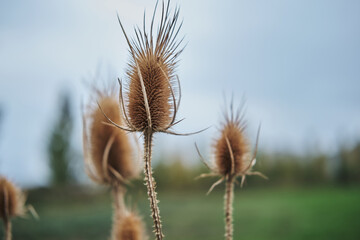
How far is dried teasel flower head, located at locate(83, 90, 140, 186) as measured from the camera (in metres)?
2.29

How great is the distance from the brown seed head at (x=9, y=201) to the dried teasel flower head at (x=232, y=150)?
1.43 m

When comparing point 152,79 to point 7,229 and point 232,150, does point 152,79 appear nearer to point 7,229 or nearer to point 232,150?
point 232,150

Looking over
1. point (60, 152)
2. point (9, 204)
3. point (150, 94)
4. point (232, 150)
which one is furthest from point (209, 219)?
point (150, 94)

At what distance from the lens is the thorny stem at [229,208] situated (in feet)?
5.57

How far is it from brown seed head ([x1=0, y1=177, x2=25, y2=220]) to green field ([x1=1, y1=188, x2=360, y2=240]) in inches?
243

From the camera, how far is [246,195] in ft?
80.7

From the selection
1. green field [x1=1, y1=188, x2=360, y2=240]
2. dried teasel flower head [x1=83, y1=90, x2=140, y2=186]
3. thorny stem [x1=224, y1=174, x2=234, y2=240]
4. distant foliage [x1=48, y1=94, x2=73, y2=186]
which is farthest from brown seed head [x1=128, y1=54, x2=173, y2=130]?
distant foliage [x1=48, y1=94, x2=73, y2=186]

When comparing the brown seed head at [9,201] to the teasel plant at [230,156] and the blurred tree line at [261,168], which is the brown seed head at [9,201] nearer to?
the teasel plant at [230,156]

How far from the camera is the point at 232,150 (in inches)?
75.3

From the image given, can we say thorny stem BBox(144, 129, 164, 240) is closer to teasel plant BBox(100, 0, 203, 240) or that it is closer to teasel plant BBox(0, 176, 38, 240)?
teasel plant BBox(100, 0, 203, 240)

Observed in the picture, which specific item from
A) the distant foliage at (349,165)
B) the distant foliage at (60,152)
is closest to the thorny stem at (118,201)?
the distant foliage at (60,152)

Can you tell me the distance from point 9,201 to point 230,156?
5.41 ft

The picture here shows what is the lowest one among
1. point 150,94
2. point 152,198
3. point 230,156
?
point 152,198

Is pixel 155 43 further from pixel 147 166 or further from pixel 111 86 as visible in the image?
pixel 111 86
